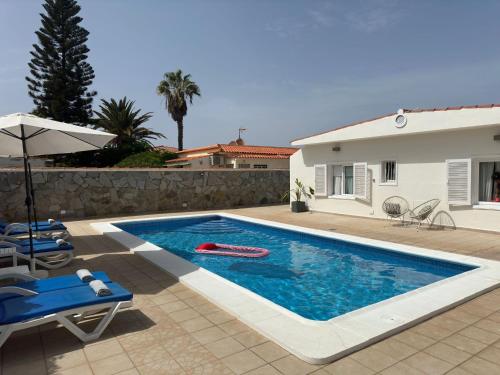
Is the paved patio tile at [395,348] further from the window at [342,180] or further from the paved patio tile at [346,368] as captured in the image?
the window at [342,180]

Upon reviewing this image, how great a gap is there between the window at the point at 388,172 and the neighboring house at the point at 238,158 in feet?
46.8

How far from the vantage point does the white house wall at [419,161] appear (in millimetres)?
9312

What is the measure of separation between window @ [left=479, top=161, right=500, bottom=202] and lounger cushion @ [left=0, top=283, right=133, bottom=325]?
987 centimetres

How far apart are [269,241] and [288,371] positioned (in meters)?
6.96

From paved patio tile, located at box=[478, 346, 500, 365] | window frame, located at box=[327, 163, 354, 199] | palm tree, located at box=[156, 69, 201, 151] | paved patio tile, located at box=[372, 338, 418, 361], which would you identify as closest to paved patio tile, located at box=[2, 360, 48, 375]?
paved patio tile, located at box=[372, 338, 418, 361]

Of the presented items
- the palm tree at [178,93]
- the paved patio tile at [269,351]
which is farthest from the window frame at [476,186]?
the palm tree at [178,93]

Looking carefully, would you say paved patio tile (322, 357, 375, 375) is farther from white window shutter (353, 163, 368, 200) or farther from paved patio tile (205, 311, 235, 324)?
white window shutter (353, 163, 368, 200)

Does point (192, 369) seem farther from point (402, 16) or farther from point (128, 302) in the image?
point (402, 16)

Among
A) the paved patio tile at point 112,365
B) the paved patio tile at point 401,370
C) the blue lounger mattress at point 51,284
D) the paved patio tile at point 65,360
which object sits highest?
the blue lounger mattress at point 51,284

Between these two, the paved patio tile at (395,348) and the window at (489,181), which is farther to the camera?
the window at (489,181)

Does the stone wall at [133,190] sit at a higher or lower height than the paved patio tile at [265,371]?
higher

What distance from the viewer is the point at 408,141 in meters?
10.9

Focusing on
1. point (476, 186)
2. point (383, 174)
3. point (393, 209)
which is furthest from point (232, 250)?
point (476, 186)

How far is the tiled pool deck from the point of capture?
9.77 ft
